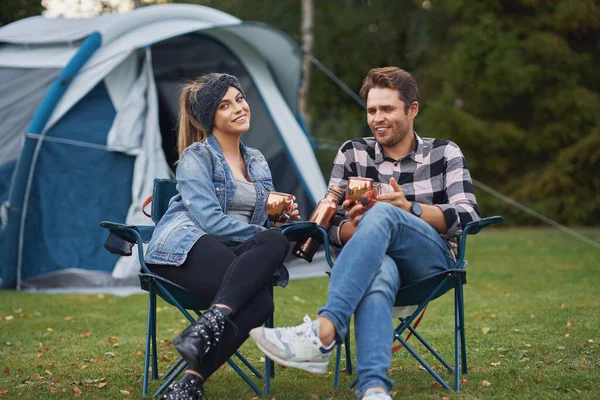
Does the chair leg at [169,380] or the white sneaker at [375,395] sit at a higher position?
the white sneaker at [375,395]

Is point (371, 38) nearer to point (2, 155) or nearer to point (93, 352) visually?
point (2, 155)

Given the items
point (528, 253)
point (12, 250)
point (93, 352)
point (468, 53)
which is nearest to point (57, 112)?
point (12, 250)

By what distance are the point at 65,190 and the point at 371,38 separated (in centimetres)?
1053

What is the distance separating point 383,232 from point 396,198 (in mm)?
221

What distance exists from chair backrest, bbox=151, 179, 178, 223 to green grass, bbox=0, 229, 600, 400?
0.67 m

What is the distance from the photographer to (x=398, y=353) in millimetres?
3816

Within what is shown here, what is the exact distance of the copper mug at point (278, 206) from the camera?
305 centimetres

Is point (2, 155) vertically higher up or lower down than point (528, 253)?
higher up

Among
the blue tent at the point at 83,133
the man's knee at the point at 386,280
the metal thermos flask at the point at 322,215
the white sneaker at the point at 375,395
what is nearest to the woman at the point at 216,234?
the metal thermos flask at the point at 322,215

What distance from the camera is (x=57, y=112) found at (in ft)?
19.6

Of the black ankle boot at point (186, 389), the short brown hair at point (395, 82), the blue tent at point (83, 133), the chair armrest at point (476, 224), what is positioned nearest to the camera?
the black ankle boot at point (186, 389)

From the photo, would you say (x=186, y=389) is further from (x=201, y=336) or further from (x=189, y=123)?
(x=189, y=123)

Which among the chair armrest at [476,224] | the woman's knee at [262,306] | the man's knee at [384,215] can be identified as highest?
the man's knee at [384,215]

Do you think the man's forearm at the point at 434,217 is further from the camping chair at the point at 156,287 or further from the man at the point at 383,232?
the camping chair at the point at 156,287
